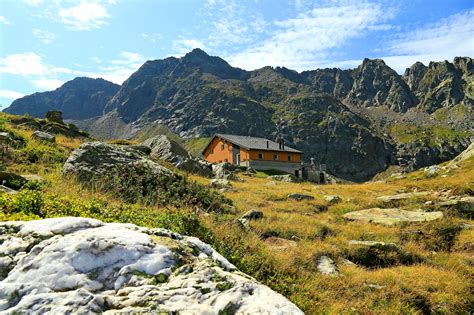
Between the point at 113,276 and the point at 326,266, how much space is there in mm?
6746

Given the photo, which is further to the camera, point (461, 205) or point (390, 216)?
point (461, 205)

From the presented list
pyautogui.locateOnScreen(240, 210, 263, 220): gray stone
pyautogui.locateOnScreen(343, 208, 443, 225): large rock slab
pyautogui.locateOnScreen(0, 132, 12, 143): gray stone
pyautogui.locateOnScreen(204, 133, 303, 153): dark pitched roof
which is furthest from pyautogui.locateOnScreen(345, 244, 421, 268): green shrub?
pyautogui.locateOnScreen(204, 133, 303, 153): dark pitched roof

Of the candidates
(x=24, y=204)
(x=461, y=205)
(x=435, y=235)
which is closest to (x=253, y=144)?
(x=461, y=205)

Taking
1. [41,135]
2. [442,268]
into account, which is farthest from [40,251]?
[41,135]

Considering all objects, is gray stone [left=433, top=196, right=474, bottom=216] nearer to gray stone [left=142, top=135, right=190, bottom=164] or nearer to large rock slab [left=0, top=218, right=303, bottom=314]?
large rock slab [left=0, top=218, right=303, bottom=314]

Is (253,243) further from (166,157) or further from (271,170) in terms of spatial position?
(271,170)

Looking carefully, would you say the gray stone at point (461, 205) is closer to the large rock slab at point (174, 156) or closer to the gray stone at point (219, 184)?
the gray stone at point (219, 184)

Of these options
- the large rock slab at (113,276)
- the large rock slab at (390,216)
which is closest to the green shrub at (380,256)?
the large rock slab at (390,216)

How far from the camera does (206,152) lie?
88125 millimetres

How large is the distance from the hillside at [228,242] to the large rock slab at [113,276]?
0.05ft

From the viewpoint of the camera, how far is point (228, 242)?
7.71 meters

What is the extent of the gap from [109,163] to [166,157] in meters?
21.1

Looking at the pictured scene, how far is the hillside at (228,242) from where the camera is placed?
3.78m

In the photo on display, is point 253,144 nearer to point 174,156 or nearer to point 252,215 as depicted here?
point 174,156
